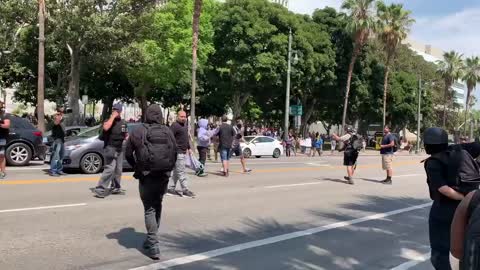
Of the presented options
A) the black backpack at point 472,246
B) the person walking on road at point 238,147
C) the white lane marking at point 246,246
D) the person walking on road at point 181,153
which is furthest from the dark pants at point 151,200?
the person walking on road at point 238,147

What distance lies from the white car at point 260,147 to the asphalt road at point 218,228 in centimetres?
1544

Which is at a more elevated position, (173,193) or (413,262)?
(173,193)

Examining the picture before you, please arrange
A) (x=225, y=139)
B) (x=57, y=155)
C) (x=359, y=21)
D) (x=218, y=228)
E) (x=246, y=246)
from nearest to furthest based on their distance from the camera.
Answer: (x=246, y=246)
(x=218, y=228)
(x=57, y=155)
(x=225, y=139)
(x=359, y=21)

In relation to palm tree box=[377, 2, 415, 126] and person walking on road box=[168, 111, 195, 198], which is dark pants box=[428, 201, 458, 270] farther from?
palm tree box=[377, 2, 415, 126]

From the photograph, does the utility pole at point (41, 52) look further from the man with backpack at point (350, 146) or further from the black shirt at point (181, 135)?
the man with backpack at point (350, 146)

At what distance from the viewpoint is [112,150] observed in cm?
1037

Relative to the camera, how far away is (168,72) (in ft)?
124

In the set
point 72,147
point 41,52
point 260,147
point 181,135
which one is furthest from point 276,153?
point 181,135

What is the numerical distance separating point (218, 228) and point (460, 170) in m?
4.26

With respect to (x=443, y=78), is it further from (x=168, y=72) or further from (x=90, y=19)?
(x=90, y=19)

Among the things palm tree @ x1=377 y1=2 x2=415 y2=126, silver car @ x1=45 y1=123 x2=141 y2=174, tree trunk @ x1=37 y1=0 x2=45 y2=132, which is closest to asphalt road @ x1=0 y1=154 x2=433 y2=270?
silver car @ x1=45 y1=123 x2=141 y2=174

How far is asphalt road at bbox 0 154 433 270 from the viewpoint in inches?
251

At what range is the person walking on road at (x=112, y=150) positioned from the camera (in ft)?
33.9

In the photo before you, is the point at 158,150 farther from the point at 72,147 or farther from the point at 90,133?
the point at 90,133
